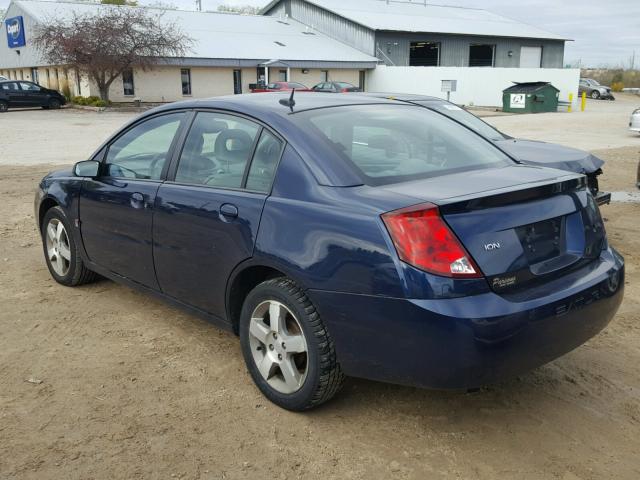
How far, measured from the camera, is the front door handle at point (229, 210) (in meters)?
3.52

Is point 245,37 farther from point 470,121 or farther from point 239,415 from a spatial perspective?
point 239,415

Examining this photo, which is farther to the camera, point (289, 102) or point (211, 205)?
point (289, 102)

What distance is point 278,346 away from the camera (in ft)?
11.2

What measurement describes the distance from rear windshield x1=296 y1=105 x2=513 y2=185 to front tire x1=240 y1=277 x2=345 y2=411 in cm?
73

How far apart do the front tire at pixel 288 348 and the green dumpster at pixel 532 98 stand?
32.7 metres

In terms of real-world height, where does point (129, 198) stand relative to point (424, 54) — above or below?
below

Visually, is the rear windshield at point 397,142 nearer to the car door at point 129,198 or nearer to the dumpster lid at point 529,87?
the car door at point 129,198

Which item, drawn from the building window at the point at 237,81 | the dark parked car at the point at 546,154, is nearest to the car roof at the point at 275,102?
the dark parked car at the point at 546,154

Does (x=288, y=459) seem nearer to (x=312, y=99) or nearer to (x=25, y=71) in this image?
(x=312, y=99)

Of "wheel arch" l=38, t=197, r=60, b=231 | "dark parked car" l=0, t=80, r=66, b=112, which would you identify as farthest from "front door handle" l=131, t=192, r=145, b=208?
"dark parked car" l=0, t=80, r=66, b=112

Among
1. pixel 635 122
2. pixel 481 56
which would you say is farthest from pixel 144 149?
pixel 481 56

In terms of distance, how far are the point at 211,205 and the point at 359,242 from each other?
44.1 inches

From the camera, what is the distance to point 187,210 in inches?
150

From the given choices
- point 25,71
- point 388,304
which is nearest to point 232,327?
point 388,304
